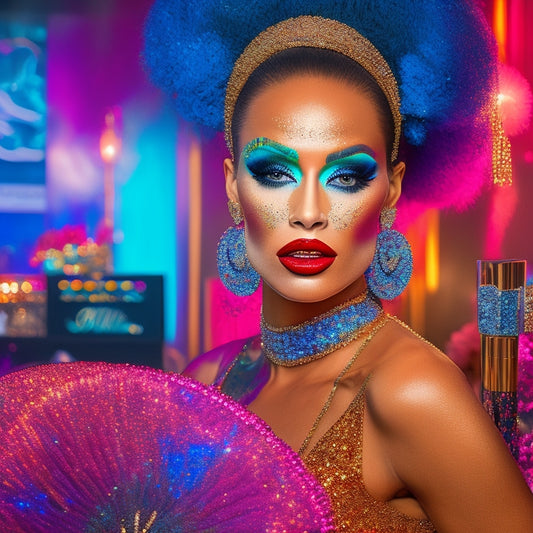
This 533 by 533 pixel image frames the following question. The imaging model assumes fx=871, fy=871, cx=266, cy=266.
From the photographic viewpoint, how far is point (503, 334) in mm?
1278

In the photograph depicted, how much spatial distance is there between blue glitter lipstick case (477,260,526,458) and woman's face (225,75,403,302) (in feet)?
0.62

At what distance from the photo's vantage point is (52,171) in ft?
20.5

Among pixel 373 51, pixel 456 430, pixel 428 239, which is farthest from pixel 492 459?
pixel 428 239

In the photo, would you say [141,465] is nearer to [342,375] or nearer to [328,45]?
[342,375]

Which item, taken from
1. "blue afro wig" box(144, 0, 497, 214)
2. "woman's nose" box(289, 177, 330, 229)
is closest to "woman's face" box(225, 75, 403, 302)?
"woman's nose" box(289, 177, 330, 229)

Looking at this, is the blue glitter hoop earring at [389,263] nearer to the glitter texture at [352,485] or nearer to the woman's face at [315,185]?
the woman's face at [315,185]

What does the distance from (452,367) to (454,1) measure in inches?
22.9

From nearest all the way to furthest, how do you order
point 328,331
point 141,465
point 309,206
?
point 141,465 < point 309,206 < point 328,331

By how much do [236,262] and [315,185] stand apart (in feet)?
0.91

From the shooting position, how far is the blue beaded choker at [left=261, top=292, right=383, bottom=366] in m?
1.36

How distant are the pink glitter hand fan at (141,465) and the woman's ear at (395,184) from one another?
54 centimetres

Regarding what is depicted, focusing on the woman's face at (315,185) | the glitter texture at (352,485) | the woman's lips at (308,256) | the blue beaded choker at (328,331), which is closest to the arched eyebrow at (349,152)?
the woman's face at (315,185)

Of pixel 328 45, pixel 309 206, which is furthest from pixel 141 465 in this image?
pixel 328 45

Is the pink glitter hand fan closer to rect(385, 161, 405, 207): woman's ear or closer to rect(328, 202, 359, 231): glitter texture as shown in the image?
rect(328, 202, 359, 231): glitter texture
